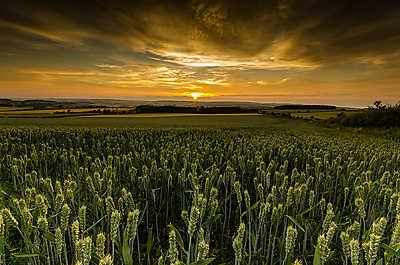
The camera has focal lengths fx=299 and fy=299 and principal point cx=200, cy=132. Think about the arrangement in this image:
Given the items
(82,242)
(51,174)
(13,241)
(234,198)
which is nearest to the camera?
(82,242)

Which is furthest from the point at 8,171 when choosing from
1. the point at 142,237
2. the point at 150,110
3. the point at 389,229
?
the point at 150,110

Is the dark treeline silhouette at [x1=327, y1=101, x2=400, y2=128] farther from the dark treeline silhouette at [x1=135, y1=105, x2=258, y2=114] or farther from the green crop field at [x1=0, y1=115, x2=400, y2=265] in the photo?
the green crop field at [x1=0, y1=115, x2=400, y2=265]

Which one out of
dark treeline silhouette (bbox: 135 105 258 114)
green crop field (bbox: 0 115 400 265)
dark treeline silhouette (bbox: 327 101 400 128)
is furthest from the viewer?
dark treeline silhouette (bbox: 135 105 258 114)

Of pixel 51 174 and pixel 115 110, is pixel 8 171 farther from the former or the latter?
pixel 115 110

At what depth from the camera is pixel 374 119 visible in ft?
125

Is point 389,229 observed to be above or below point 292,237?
below

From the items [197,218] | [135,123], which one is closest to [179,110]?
[135,123]

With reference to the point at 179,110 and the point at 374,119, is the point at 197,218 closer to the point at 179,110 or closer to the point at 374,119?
the point at 374,119

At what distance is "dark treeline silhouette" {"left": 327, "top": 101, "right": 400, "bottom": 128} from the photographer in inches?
1439

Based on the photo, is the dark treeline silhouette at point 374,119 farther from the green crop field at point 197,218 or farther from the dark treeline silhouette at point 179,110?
the green crop field at point 197,218

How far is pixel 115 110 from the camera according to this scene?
168 ft

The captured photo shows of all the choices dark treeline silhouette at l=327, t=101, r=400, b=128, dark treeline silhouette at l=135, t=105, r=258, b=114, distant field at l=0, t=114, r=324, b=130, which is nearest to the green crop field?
distant field at l=0, t=114, r=324, b=130

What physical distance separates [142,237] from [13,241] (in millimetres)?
1949

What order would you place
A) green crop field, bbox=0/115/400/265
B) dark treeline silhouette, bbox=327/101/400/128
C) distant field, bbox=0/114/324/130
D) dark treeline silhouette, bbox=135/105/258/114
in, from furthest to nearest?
dark treeline silhouette, bbox=135/105/258/114
dark treeline silhouette, bbox=327/101/400/128
distant field, bbox=0/114/324/130
green crop field, bbox=0/115/400/265
